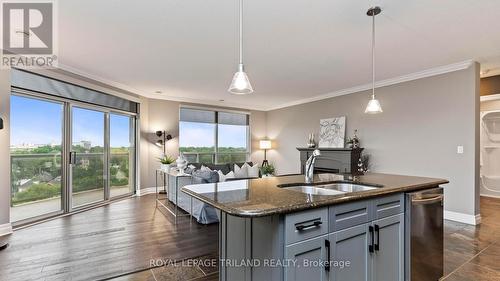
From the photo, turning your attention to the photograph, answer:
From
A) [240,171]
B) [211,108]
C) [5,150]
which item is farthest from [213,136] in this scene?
[5,150]

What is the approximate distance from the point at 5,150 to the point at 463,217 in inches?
270

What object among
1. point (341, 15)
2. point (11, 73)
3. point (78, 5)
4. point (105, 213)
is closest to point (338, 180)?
point (341, 15)

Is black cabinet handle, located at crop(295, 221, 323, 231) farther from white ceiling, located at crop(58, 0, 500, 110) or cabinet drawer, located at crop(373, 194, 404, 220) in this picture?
white ceiling, located at crop(58, 0, 500, 110)

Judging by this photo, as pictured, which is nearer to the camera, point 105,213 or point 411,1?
point 411,1

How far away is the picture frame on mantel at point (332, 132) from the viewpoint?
5906 mm

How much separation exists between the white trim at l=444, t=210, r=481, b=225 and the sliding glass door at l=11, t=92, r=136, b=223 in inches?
257

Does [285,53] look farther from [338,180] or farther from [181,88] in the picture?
[181,88]

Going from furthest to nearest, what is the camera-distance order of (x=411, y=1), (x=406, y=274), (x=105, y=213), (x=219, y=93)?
(x=219, y=93) < (x=105, y=213) < (x=411, y=1) < (x=406, y=274)

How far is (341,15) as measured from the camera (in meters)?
2.54

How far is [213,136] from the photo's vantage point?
7.69m

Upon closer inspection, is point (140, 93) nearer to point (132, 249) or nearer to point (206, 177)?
point (206, 177)

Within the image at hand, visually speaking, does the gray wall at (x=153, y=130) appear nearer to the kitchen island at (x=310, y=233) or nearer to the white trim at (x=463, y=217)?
the kitchen island at (x=310, y=233)

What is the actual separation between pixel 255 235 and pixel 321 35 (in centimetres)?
249

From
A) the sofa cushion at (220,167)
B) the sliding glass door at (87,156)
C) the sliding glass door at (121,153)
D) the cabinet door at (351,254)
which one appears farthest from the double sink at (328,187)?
the sliding glass door at (121,153)
